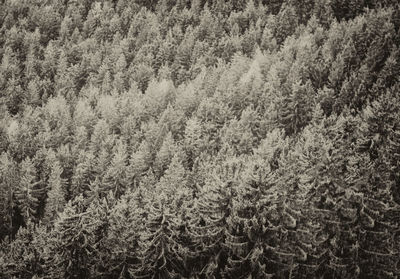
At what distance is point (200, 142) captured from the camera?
166 ft

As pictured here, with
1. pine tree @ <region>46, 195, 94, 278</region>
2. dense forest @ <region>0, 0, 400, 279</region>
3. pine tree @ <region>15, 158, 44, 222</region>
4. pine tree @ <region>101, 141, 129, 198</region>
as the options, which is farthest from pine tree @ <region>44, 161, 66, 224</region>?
pine tree @ <region>46, 195, 94, 278</region>

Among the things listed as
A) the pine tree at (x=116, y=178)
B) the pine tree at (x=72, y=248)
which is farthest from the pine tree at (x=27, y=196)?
the pine tree at (x=72, y=248)

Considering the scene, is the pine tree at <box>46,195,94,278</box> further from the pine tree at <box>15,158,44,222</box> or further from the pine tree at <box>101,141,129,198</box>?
the pine tree at <box>15,158,44,222</box>

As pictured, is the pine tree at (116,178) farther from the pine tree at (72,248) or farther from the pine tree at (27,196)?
the pine tree at (72,248)

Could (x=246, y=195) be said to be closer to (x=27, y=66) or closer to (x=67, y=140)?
(x=67, y=140)

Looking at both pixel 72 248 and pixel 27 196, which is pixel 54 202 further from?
pixel 72 248

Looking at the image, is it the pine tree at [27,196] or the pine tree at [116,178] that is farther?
the pine tree at [27,196]

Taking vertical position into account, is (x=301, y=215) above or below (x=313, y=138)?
above

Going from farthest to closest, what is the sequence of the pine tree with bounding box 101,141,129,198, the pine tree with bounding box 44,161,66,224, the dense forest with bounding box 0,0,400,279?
the pine tree with bounding box 101,141,129,198 → the pine tree with bounding box 44,161,66,224 → the dense forest with bounding box 0,0,400,279

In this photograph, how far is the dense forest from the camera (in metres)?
25.5

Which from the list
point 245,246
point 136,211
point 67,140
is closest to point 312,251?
point 245,246

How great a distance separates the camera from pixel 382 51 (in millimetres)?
61125

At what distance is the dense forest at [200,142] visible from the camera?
Answer: 83.8 feet

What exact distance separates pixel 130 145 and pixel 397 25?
4873 cm
